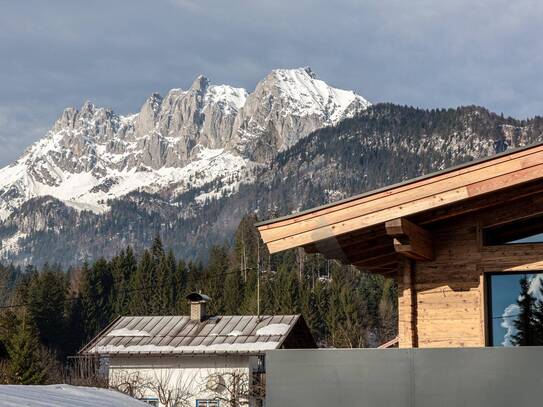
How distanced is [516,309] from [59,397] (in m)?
7.37

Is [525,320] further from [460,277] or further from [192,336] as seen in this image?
[192,336]

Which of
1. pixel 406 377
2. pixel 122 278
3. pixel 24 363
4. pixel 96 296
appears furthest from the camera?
pixel 122 278

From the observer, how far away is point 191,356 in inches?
1268

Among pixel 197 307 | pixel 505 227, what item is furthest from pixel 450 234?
pixel 197 307

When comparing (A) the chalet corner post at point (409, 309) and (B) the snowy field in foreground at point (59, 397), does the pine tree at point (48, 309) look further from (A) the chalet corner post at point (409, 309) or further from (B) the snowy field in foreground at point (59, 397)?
(B) the snowy field in foreground at point (59, 397)

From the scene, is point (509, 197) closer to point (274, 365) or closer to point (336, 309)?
point (274, 365)

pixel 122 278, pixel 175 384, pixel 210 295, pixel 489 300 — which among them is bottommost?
pixel 175 384

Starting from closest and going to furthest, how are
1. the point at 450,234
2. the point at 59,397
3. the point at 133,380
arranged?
the point at 59,397 → the point at 450,234 → the point at 133,380

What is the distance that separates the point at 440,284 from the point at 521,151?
6.54 feet

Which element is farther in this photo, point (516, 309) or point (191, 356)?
point (191, 356)

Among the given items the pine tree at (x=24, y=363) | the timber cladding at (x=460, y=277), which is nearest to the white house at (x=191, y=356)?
the pine tree at (x=24, y=363)

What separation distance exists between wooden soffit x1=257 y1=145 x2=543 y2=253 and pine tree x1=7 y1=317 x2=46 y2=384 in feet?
113

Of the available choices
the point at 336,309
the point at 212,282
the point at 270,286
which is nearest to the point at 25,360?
the point at 336,309

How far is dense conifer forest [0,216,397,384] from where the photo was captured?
87875mm
